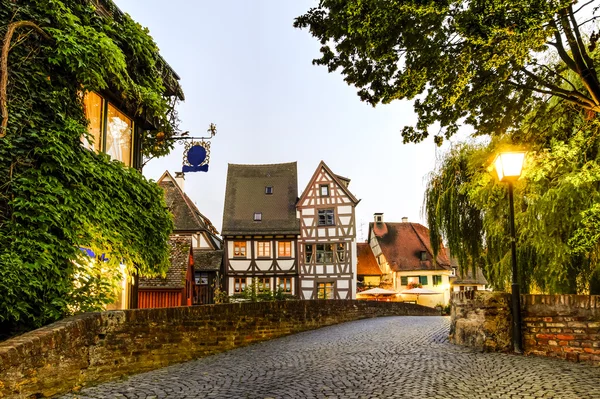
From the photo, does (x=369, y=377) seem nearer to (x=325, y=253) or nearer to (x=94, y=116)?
(x=94, y=116)

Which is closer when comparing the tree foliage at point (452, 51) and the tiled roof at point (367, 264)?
the tree foliage at point (452, 51)

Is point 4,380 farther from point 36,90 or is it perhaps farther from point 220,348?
point 220,348

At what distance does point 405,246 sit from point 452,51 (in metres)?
40.2

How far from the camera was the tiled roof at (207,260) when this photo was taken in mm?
28956

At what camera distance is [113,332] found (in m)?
7.24

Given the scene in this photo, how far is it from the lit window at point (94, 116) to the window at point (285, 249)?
2384 centimetres

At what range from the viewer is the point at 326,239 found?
34.6 metres

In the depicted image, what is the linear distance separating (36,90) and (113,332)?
388cm

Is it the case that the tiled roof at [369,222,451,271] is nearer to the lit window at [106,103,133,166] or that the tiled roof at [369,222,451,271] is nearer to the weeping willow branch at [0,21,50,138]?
the lit window at [106,103,133,166]

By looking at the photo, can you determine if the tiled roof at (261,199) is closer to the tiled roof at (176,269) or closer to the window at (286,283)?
the window at (286,283)

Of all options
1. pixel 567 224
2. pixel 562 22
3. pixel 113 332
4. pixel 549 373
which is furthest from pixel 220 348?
pixel 562 22

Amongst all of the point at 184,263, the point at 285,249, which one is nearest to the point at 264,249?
the point at 285,249

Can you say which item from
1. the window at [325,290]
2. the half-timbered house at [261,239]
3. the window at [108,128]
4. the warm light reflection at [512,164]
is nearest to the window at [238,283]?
the half-timbered house at [261,239]

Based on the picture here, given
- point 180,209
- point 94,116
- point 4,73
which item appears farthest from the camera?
point 180,209
